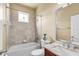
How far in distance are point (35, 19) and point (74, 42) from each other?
56 cm

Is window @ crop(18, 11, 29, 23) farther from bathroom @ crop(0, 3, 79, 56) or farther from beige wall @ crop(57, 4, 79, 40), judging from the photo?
beige wall @ crop(57, 4, 79, 40)

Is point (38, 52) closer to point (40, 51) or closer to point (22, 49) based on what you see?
point (40, 51)

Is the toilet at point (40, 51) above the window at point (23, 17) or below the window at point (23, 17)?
below

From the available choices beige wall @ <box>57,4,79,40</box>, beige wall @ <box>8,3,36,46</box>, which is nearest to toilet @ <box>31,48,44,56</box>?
beige wall @ <box>8,3,36,46</box>

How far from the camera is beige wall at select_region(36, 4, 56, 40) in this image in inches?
48.9

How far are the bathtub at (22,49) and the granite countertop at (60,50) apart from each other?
166 mm

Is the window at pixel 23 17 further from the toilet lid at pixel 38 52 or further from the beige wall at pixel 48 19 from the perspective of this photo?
the toilet lid at pixel 38 52

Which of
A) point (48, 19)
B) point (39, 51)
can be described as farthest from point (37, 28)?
point (39, 51)

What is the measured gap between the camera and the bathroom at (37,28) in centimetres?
119

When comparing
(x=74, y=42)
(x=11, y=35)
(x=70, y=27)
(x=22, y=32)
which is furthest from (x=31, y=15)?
(x=74, y=42)

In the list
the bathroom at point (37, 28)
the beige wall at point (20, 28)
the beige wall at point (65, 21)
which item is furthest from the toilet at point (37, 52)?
the beige wall at point (65, 21)

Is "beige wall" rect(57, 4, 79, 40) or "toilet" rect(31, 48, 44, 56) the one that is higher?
"beige wall" rect(57, 4, 79, 40)

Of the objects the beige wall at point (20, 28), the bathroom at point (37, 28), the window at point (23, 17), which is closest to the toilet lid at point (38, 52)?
the bathroom at point (37, 28)

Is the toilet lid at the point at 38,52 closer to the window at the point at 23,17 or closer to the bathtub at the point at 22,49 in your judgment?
the bathtub at the point at 22,49
